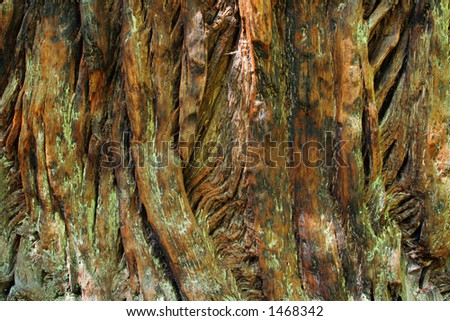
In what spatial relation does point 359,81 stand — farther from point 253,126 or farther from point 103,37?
point 103,37

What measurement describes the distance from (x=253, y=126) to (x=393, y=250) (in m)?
0.91

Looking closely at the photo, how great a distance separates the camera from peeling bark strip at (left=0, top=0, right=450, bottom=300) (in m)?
2.40

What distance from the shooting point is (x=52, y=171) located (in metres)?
2.51

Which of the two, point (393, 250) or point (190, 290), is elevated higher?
point (393, 250)

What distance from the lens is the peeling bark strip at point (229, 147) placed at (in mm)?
2396

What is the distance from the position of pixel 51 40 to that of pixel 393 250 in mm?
1943

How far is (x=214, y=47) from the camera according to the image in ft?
8.08

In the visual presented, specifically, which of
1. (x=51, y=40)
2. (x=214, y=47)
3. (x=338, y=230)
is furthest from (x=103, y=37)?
(x=338, y=230)

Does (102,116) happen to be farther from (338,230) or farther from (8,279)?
(338,230)

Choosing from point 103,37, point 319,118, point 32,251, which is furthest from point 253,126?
point 32,251

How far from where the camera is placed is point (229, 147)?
2510 mm

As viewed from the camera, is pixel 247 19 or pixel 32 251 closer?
pixel 247 19
